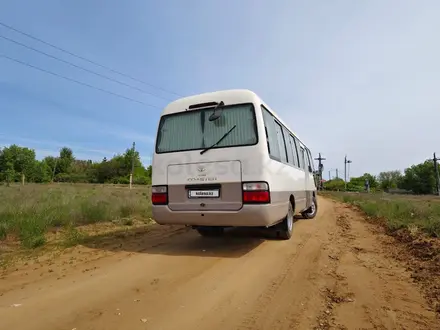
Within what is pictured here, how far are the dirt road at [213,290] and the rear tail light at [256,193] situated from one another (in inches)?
40.9

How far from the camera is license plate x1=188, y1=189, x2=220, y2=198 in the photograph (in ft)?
17.3

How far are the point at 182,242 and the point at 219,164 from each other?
2415mm

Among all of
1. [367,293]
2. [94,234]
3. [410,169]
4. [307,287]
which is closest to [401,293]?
[367,293]

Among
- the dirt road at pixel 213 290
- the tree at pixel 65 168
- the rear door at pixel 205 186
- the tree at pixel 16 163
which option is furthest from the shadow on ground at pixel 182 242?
the tree at pixel 16 163

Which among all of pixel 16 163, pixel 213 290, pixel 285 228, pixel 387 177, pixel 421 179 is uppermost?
pixel 16 163

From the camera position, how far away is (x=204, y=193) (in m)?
5.35

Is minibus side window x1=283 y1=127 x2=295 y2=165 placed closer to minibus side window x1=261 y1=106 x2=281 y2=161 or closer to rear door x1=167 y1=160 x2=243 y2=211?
minibus side window x1=261 y1=106 x2=281 y2=161

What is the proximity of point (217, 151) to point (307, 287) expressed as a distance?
2738mm

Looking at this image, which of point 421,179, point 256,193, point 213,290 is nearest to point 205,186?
point 256,193

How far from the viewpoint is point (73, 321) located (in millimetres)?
2744

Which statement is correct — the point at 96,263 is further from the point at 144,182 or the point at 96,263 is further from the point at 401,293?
the point at 144,182

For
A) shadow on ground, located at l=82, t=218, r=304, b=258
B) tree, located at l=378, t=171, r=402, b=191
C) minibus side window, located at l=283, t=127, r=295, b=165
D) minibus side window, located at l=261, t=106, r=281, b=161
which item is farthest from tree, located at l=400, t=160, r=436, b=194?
minibus side window, located at l=261, t=106, r=281, b=161

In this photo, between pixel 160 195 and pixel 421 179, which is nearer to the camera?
pixel 160 195

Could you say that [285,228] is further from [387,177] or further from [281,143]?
[387,177]
